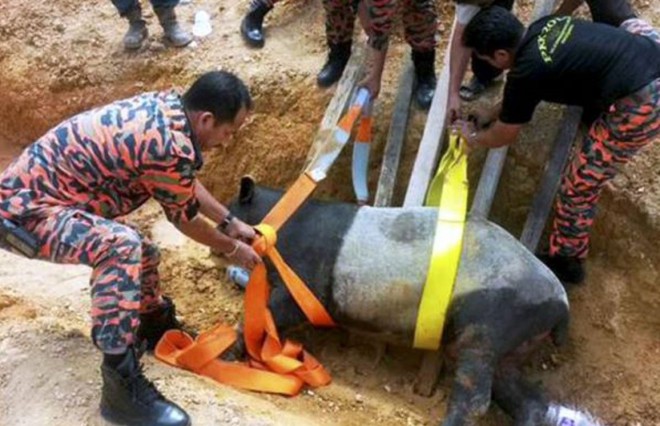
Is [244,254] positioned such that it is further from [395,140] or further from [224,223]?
[395,140]

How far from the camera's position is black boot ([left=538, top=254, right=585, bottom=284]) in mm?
4840

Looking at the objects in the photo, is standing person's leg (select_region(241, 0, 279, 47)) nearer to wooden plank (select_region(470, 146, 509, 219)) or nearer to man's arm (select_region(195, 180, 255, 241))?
wooden plank (select_region(470, 146, 509, 219))

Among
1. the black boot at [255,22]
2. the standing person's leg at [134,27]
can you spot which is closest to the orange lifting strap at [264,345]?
the black boot at [255,22]

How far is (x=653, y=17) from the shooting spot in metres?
5.36

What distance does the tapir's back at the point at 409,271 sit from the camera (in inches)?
170

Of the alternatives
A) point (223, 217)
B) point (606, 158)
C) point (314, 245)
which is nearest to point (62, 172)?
point (223, 217)

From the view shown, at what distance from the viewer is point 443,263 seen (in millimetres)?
4320

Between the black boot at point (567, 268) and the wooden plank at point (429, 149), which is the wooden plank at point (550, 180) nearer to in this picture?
the black boot at point (567, 268)

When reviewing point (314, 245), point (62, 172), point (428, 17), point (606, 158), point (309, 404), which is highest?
point (428, 17)

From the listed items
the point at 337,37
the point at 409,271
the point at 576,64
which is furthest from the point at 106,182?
the point at 576,64

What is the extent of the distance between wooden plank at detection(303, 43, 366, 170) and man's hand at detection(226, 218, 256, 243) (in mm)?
1049

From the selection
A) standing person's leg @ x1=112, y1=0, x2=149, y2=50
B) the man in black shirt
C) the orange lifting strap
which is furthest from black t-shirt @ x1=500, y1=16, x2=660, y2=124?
standing person's leg @ x1=112, y1=0, x2=149, y2=50

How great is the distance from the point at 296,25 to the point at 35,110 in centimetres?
209

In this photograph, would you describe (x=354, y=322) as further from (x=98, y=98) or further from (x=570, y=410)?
(x=98, y=98)
